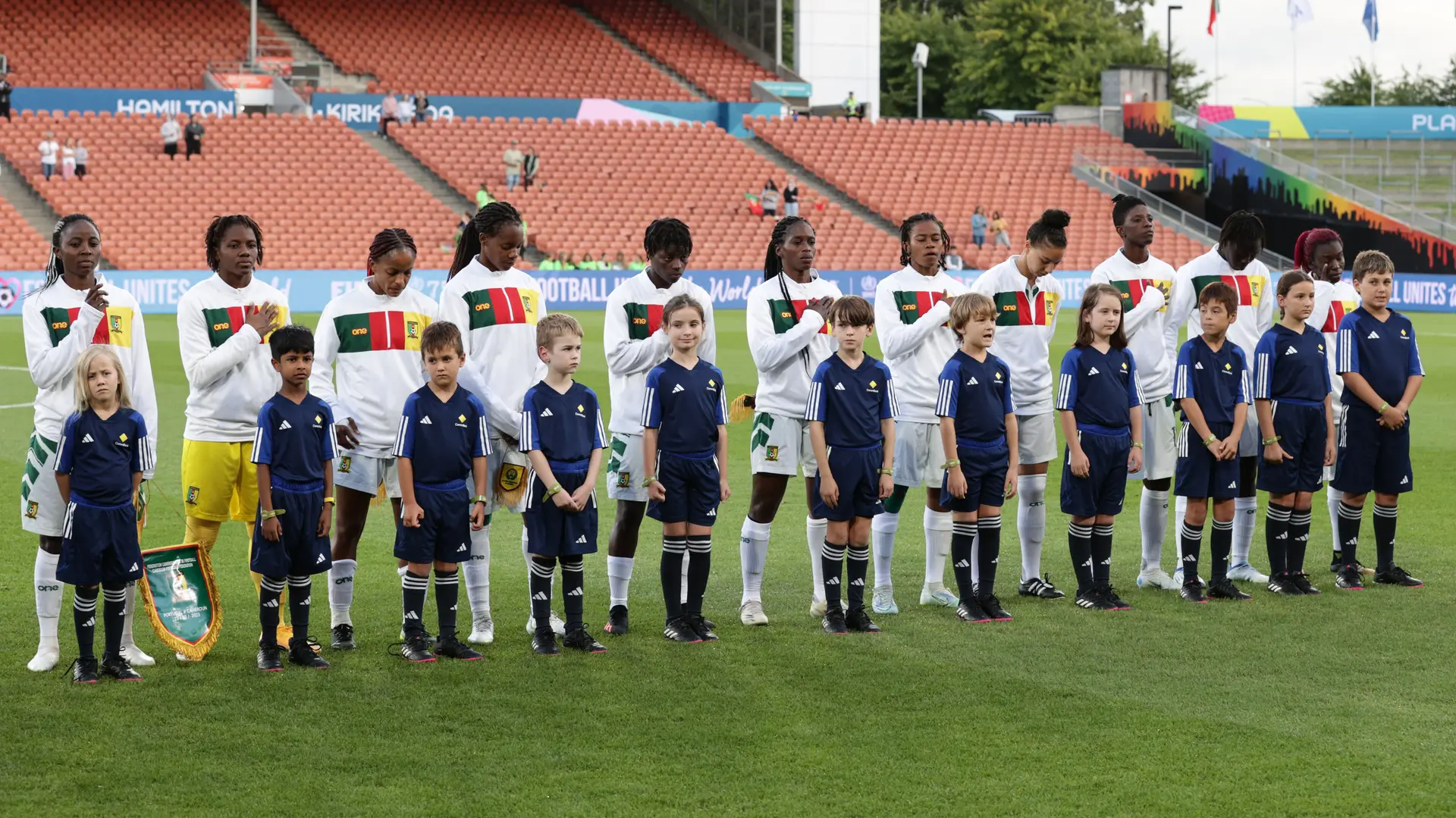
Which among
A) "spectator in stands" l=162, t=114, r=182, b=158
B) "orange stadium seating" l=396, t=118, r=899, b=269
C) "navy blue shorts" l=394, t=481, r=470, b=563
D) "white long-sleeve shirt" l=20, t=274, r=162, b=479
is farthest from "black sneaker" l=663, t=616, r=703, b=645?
"spectator in stands" l=162, t=114, r=182, b=158

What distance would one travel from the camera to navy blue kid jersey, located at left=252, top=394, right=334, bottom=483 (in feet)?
21.0

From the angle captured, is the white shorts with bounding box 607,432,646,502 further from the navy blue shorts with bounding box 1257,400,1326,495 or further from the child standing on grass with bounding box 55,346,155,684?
the navy blue shorts with bounding box 1257,400,1326,495

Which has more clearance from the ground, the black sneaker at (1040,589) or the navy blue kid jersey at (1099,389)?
the navy blue kid jersey at (1099,389)

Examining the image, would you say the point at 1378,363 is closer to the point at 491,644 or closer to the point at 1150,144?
the point at 491,644

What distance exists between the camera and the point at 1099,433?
7734mm

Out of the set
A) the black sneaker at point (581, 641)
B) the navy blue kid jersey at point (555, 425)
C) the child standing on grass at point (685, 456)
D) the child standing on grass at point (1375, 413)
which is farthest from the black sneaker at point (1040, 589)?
the navy blue kid jersey at point (555, 425)

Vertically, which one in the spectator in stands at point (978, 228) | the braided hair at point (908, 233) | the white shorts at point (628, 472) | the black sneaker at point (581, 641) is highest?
the spectator in stands at point (978, 228)

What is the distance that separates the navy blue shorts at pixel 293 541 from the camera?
642cm

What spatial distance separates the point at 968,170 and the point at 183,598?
120ft

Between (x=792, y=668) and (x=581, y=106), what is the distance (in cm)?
3758

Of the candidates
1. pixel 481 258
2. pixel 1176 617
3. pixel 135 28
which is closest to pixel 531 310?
pixel 481 258

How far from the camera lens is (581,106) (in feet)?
140

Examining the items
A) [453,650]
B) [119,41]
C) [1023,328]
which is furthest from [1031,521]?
[119,41]

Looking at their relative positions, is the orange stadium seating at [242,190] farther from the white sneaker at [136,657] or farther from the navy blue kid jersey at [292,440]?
the navy blue kid jersey at [292,440]
